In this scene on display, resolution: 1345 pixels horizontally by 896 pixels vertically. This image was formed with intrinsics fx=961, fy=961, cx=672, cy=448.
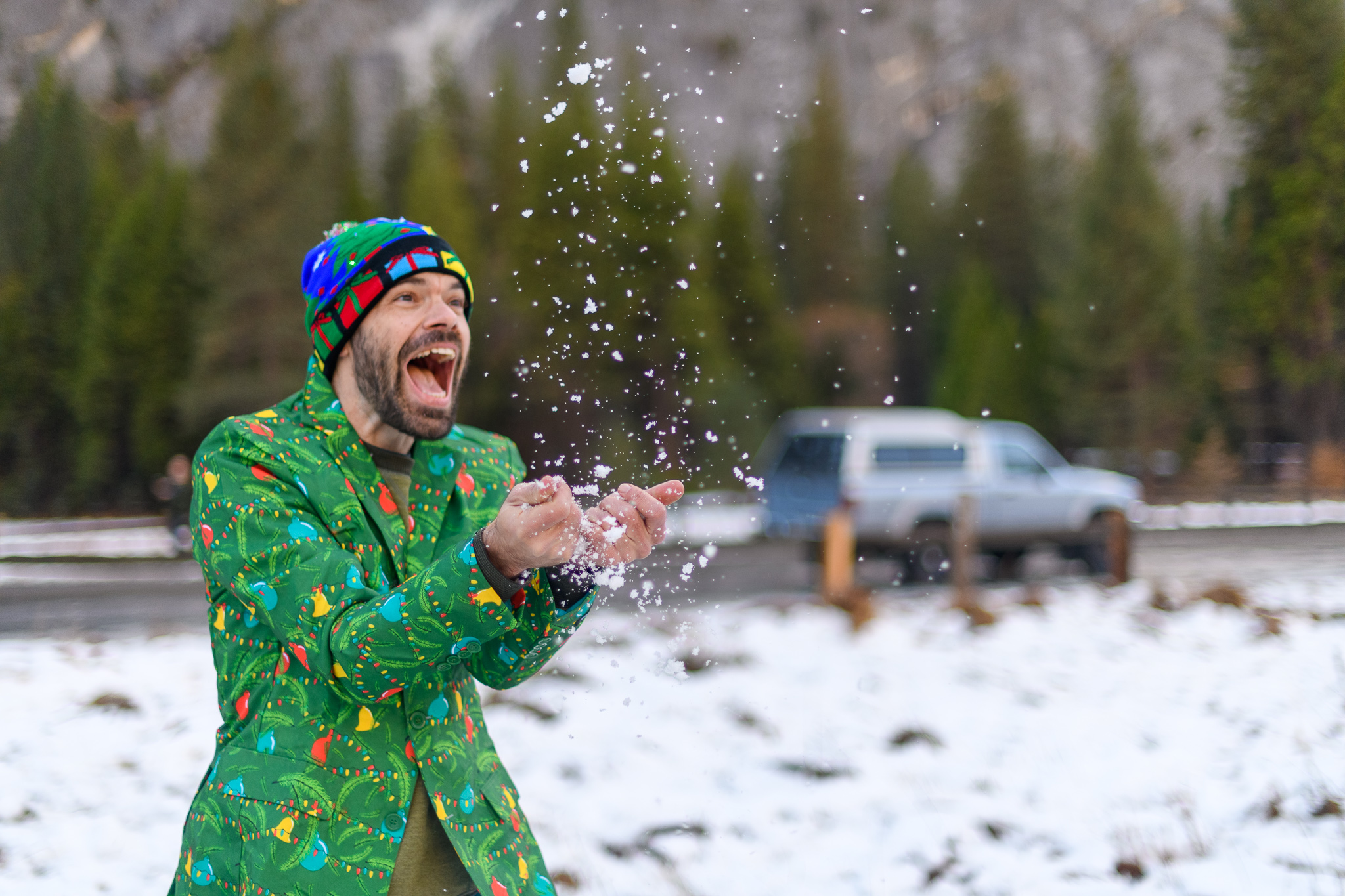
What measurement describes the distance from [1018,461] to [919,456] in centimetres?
144

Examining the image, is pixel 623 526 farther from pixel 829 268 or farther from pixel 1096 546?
pixel 829 268

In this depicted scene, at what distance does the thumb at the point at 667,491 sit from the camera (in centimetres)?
126

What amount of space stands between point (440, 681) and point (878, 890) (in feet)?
9.28

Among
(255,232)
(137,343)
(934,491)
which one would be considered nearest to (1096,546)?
(934,491)

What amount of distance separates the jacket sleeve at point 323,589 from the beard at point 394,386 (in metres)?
0.17

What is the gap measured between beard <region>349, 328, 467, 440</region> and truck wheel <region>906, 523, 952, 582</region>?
11.2 m

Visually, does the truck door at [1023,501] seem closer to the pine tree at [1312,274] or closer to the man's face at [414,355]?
the pine tree at [1312,274]

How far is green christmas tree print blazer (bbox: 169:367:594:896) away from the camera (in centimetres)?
117

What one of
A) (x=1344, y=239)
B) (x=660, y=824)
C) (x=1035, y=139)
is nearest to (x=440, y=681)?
(x=660, y=824)

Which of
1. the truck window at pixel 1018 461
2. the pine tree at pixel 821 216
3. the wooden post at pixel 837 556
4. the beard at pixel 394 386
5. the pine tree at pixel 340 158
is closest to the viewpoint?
the beard at pixel 394 386

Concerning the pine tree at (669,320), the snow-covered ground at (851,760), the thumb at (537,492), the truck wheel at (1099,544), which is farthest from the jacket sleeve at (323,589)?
the pine tree at (669,320)

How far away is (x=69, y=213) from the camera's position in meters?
11.0

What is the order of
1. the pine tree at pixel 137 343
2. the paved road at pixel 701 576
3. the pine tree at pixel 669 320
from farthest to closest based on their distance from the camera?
the pine tree at pixel 669 320, the pine tree at pixel 137 343, the paved road at pixel 701 576

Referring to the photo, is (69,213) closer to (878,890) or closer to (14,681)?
(14,681)
